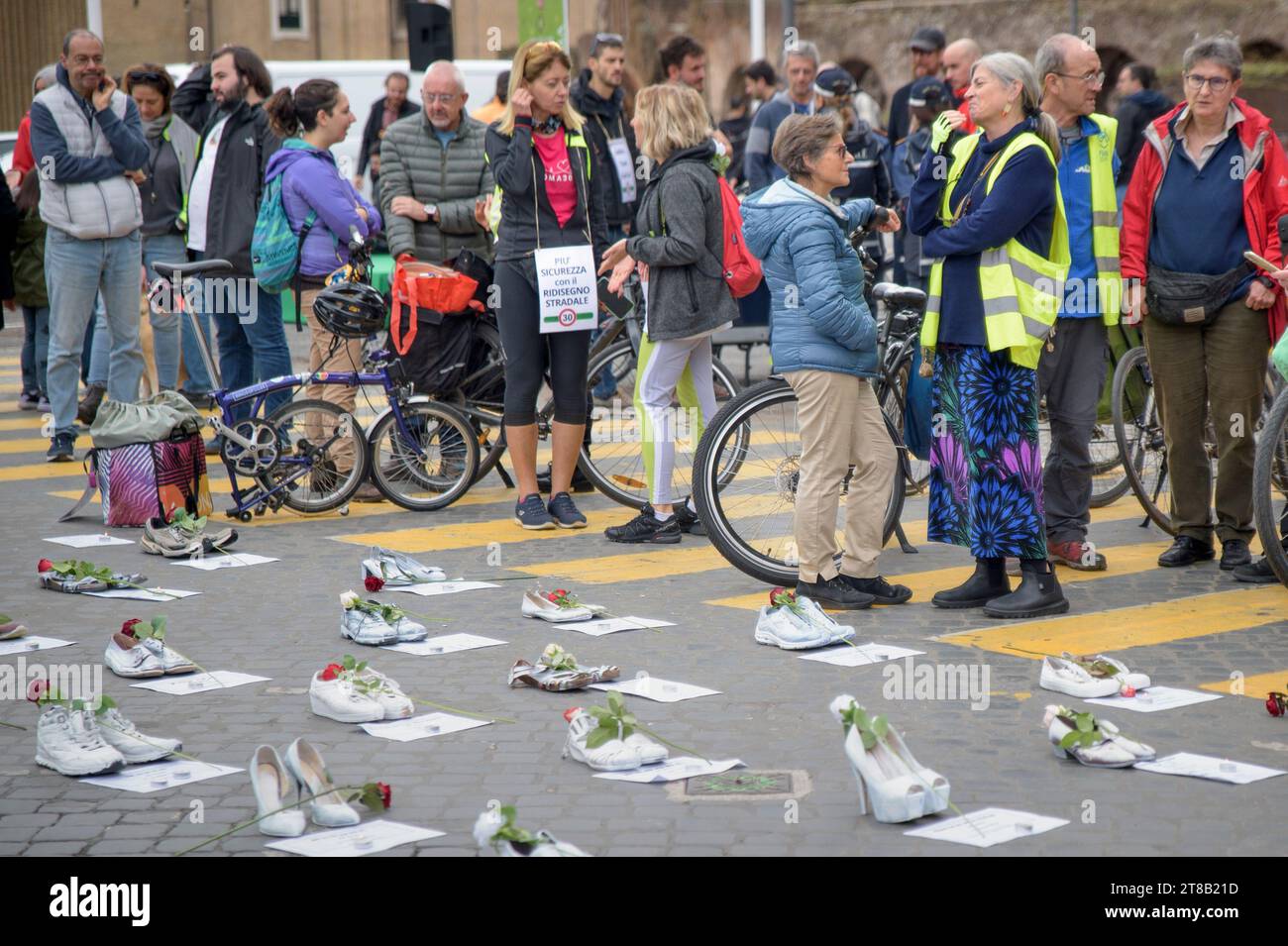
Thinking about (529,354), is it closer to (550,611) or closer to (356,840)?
(550,611)

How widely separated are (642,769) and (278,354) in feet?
20.1

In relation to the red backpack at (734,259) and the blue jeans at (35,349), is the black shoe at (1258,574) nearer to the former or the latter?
the red backpack at (734,259)

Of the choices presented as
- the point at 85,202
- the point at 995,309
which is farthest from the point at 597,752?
the point at 85,202

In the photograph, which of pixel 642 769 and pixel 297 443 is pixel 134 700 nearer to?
pixel 642 769

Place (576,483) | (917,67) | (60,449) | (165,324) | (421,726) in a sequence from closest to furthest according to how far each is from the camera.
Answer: (421,726) → (576,483) → (60,449) → (165,324) → (917,67)

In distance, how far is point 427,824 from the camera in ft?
15.8

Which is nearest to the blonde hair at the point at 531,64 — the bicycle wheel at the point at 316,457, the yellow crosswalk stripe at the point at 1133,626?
the bicycle wheel at the point at 316,457

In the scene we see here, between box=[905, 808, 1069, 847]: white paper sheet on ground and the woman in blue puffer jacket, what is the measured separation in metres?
2.62

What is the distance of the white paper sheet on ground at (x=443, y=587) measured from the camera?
783 centimetres

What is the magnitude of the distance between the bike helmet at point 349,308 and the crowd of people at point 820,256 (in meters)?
0.39

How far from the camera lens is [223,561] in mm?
8578

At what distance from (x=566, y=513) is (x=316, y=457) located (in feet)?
4.61

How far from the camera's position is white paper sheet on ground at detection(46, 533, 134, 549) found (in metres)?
9.01

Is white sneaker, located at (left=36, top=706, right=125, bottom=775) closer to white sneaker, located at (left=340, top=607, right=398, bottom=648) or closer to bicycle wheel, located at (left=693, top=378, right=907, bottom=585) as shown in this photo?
Answer: white sneaker, located at (left=340, top=607, right=398, bottom=648)
